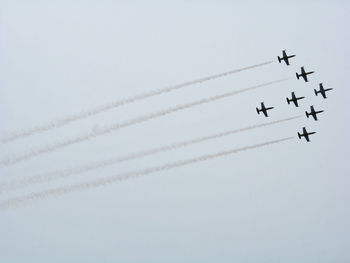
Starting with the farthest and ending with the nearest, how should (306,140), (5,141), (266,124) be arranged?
(306,140), (266,124), (5,141)

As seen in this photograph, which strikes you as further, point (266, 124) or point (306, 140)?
point (306, 140)

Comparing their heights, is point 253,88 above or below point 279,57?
below

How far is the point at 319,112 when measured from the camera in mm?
76000

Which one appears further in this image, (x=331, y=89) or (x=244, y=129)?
(x=331, y=89)

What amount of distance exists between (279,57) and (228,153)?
14166 mm

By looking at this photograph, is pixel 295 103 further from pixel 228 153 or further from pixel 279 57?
pixel 228 153

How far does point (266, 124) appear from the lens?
69.6 metres

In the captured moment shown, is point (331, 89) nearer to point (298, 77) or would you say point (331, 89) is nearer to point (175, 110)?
point (298, 77)

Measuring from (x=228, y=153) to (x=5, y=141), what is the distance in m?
20.8

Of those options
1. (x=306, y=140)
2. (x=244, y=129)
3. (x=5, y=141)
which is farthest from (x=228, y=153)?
(x=5, y=141)

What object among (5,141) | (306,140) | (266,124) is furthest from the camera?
(306,140)

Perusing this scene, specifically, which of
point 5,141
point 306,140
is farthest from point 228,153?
point 5,141

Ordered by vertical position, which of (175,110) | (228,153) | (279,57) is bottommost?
(228,153)

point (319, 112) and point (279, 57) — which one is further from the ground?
point (279, 57)
